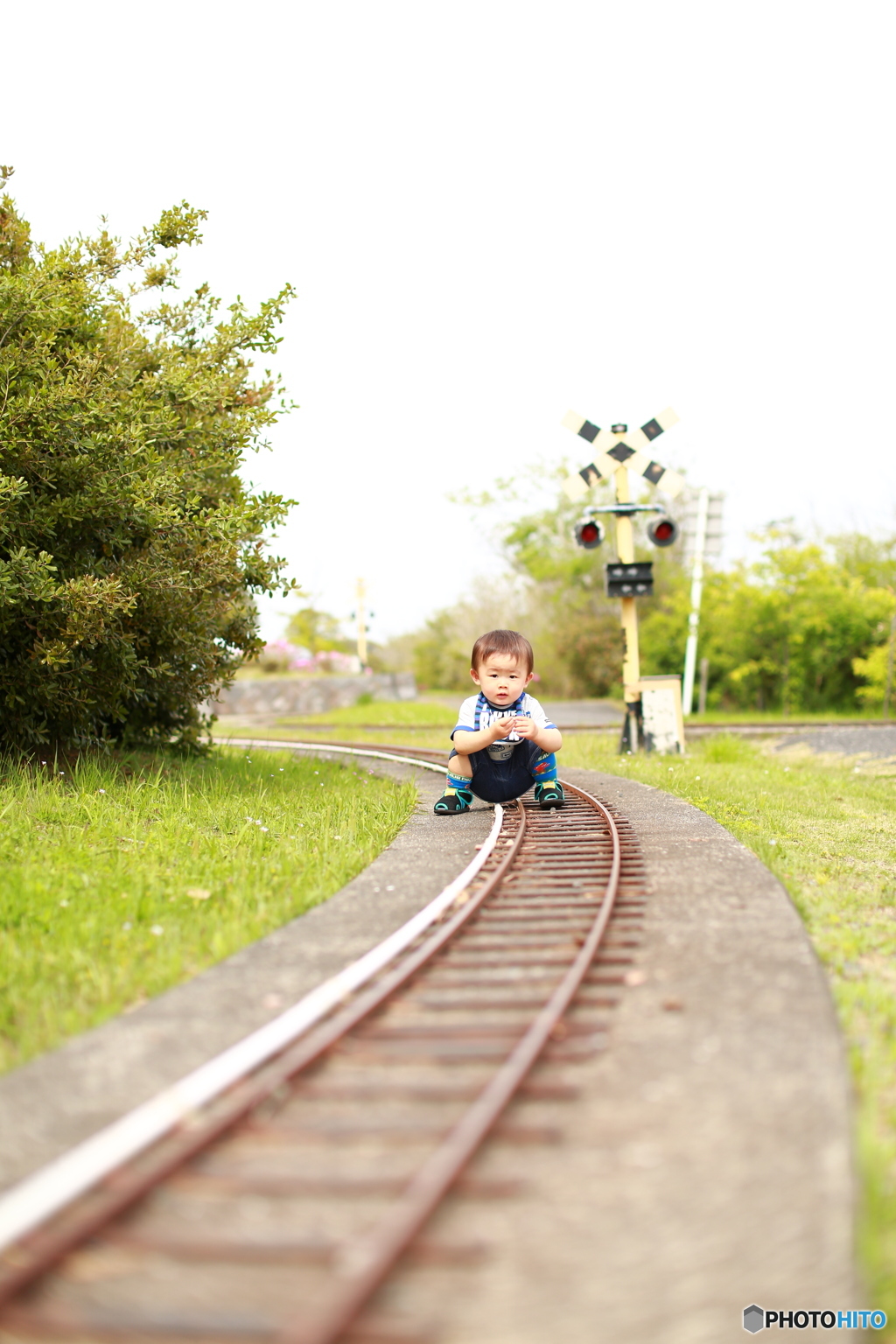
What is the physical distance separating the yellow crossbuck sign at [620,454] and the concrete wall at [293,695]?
1693 centimetres

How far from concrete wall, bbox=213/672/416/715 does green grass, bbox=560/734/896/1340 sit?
1665 cm

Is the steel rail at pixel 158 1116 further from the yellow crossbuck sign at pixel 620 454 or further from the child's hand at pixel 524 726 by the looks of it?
the yellow crossbuck sign at pixel 620 454

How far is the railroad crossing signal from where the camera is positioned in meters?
14.4

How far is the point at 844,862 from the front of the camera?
6895 millimetres

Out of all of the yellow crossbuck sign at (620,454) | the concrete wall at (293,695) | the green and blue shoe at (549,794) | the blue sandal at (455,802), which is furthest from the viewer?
the concrete wall at (293,695)

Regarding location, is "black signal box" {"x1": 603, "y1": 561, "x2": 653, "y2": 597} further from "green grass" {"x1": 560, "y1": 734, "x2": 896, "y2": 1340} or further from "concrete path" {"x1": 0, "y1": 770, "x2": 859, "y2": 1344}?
"concrete path" {"x1": 0, "y1": 770, "x2": 859, "y2": 1344}

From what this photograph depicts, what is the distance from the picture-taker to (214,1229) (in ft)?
8.07

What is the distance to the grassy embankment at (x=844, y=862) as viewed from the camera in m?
2.75

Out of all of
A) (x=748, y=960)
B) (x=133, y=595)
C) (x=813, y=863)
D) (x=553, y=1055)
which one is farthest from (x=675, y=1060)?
(x=133, y=595)

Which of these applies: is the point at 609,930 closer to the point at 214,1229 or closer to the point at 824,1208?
the point at 824,1208

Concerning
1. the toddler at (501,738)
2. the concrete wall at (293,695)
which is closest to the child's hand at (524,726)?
the toddler at (501,738)

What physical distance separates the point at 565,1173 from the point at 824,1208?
65cm

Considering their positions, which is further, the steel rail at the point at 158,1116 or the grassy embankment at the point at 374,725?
the grassy embankment at the point at 374,725

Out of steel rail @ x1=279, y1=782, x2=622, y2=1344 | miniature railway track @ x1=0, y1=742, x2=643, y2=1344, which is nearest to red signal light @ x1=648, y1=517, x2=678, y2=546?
miniature railway track @ x1=0, y1=742, x2=643, y2=1344
